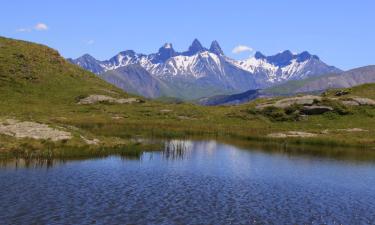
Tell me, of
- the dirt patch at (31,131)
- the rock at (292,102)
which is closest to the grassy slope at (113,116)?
the dirt patch at (31,131)

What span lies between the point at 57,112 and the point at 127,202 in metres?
104

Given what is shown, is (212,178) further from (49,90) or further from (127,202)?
(49,90)

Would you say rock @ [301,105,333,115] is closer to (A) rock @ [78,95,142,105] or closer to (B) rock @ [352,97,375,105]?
(B) rock @ [352,97,375,105]

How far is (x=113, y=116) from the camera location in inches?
5251

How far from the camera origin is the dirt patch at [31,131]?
6162 cm

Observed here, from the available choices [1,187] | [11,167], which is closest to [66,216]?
[1,187]

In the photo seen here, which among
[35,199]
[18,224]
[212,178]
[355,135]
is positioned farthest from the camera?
[355,135]

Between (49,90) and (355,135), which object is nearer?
(355,135)

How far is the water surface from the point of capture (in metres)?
33.3

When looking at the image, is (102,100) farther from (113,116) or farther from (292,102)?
(292,102)

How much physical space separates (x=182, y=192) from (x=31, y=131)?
31.1m

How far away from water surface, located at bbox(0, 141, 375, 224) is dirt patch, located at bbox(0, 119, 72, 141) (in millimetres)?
9940

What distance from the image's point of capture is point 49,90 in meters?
174

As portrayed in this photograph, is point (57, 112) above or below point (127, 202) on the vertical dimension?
above
